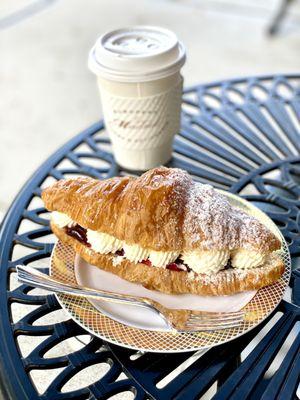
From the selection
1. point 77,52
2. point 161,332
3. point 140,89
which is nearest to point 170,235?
point 161,332

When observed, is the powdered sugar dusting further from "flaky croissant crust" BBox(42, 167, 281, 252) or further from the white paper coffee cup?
the white paper coffee cup

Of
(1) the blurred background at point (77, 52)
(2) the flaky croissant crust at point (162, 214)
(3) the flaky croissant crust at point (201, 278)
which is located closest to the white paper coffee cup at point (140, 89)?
(2) the flaky croissant crust at point (162, 214)

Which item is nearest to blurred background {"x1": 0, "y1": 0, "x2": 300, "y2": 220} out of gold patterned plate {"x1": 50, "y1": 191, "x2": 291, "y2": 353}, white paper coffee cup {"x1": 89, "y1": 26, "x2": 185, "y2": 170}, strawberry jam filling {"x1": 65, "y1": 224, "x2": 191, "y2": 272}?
white paper coffee cup {"x1": 89, "y1": 26, "x2": 185, "y2": 170}

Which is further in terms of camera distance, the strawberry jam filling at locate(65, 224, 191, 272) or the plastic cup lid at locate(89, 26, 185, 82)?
the plastic cup lid at locate(89, 26, 185, 82)

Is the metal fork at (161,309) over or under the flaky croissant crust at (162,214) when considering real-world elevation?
under

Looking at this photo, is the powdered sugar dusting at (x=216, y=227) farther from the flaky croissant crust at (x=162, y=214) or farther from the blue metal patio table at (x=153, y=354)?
the blue metal patio table at (x=153, y=354)

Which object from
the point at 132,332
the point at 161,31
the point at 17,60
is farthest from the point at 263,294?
the point at 17,60
